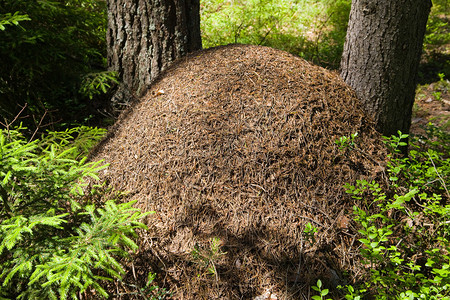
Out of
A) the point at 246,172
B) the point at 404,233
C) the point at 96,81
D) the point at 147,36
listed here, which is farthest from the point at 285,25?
the point at 404,233

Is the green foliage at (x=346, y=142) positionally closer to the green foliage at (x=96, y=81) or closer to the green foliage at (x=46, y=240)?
the green foliage at (x=46, y=240)

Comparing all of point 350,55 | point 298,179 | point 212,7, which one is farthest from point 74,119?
point 212,7

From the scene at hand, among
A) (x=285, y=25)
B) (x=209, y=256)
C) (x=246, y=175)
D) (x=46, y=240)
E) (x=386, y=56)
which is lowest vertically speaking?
(x=209, y=256)

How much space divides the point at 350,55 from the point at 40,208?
3.03 meters

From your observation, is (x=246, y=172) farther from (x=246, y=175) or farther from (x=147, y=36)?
(x=147, y=36)

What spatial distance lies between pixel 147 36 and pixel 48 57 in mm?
1220

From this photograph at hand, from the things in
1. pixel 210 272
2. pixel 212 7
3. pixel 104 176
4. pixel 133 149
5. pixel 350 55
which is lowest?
pixel 210 272

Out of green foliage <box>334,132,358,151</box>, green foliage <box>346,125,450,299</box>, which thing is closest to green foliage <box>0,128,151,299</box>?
green foliage <box>346,125,450,299</box>

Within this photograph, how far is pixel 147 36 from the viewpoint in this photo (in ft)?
12.5

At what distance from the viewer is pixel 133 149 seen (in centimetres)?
298

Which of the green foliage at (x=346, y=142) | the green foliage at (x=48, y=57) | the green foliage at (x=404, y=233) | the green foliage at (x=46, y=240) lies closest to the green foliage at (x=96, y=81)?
the green foliage at (x=48, y=57)

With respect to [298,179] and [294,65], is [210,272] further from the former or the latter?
[294,65]

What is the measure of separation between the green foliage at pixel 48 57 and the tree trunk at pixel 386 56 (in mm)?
3222

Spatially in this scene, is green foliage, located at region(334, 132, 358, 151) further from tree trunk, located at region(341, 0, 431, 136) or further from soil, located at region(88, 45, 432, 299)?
tree trunk, located at region(341, 0, 431, 136)
